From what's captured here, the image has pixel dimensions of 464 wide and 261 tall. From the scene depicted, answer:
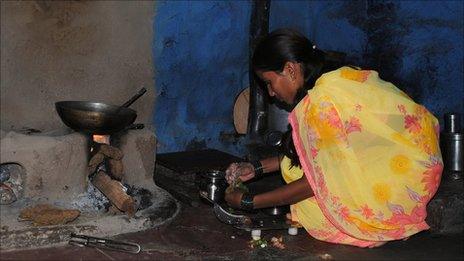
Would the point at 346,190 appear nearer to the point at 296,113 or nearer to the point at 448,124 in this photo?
the point at 296,113

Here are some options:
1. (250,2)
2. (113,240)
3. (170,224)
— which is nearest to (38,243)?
(113,240)

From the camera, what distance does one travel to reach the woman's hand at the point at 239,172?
3.92 m

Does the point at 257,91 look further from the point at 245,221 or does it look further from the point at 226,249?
the point at 226,249

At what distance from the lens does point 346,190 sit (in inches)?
133

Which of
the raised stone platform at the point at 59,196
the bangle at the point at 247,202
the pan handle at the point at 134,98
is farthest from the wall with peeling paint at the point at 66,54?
the bangle at the point at 247,202

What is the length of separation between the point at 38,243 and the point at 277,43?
6.60 feet

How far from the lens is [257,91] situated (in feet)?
18.8

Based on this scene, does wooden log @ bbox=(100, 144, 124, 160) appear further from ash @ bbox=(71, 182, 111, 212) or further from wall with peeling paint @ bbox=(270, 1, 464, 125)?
wall with peeling paint @ bbox=(270, 1, 464, 125)

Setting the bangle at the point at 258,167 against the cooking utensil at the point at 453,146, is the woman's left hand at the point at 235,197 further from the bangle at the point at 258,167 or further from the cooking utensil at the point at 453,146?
the cooking utensil at the point at 453,146

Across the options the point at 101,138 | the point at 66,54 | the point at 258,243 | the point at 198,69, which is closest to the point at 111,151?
the point at 101,138

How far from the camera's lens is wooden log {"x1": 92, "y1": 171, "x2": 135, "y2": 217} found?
3959 mm

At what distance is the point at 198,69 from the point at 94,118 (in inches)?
70.6

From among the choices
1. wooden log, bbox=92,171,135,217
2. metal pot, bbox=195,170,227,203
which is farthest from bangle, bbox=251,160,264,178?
wooden log, bbox=92,171,135,217

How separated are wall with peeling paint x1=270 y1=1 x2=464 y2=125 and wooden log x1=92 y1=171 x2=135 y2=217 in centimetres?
287
